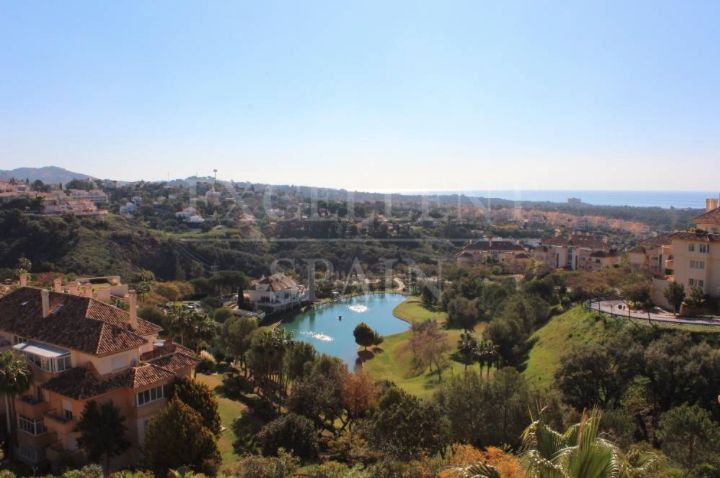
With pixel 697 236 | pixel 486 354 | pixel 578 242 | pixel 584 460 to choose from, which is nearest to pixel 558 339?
pixel 486 354

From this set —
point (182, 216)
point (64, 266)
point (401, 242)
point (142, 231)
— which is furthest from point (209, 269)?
point (401, 242)

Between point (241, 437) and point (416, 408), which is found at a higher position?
point (416, 408)

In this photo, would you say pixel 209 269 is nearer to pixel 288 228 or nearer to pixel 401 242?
pixel 288 228

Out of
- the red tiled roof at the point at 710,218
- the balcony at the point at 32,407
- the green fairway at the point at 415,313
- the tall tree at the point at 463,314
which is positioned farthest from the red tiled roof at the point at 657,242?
the balcony at the point at 32,407

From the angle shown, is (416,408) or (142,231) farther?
(142,231)

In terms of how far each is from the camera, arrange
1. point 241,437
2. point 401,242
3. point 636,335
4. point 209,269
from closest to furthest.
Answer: point 241,437 < point 636,335 < point 209,269 < point 401,242
